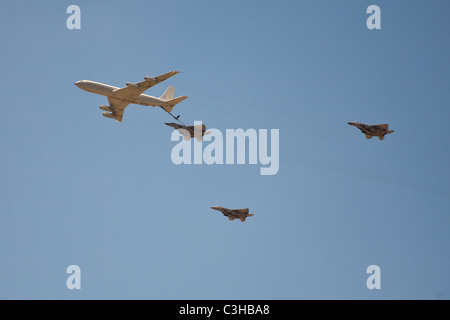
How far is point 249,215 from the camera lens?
345 feet

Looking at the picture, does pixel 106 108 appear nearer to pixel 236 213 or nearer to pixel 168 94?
pixel 168 94

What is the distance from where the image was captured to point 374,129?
10550cm

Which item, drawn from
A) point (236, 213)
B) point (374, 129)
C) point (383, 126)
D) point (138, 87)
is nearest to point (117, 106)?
point (138, 87)

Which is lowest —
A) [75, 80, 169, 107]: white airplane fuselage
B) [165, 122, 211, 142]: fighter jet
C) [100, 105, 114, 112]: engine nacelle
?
[165, 122, 211, 142]: fighter jet

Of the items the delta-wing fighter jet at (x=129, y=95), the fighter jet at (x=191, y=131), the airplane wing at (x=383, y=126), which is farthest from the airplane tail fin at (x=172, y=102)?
the airplane wing at (x=383, y=126)

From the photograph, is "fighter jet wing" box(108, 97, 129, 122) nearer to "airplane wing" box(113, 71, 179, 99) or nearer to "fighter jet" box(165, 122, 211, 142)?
"airplane wing" box(113, 71, 179, 99)

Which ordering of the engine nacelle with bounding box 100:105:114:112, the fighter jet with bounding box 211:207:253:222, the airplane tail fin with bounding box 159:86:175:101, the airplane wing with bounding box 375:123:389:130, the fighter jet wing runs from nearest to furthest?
the fighter jet with bounding box 211:207:253:222
the airplane wing with bounding box 375:123:389:130
the fighter jet wing
the airplane tail fin with bounding box 159:86:175:101
the engine nacelle with bounding box 100:105:114:112

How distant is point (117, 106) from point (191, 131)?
475 inches

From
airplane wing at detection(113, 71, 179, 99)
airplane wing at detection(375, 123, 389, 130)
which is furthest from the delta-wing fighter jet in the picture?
airplane wing at detection(375, 123, 389, 130)

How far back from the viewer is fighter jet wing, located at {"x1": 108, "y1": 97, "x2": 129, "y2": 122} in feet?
354

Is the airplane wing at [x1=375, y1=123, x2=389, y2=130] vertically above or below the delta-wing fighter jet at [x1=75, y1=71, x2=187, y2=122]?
below

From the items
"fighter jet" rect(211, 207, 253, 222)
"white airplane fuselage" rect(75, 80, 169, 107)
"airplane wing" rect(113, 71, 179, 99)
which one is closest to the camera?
"airplane wing" rect(113, 71, 179, 99)

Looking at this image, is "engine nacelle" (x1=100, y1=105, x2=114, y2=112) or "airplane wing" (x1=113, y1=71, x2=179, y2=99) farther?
"engine nacelle" (x1=100, y1=105, x2=114, y2=112)

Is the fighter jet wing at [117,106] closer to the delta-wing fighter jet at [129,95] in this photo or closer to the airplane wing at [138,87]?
the delta-wing fighter jet at [129,95]
